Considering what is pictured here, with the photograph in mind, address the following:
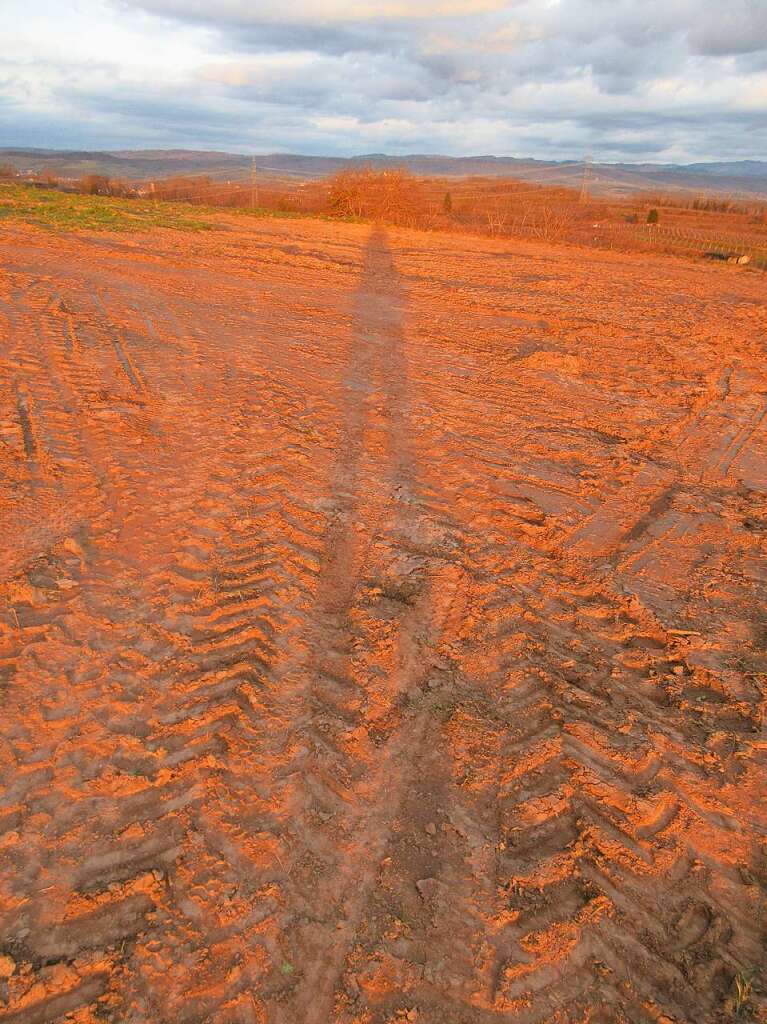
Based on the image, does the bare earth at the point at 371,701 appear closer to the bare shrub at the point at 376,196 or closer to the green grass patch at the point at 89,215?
the green grass patch at the point at 89,215

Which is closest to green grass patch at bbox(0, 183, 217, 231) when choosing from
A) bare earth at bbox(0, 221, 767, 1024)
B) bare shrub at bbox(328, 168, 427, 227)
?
bare shrub at bbox(328, 168, 427, 227)

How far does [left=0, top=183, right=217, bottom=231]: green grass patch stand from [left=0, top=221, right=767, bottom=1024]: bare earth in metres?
11.8

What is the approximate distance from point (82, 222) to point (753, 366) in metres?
16.3

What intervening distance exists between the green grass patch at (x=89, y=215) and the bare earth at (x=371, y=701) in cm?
1184

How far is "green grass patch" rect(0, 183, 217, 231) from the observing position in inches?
645

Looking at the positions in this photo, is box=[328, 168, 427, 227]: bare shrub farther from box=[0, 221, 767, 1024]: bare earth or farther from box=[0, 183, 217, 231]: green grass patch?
box=[0, 221, 767, 1024]: bare earth

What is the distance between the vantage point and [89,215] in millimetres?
18312

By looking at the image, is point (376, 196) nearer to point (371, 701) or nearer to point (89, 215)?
point (89, 215)

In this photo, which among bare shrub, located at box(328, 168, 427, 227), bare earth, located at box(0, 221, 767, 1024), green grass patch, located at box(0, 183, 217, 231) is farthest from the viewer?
bare shrub, located at box(328, 168, 427, 227)

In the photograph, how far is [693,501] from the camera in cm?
521

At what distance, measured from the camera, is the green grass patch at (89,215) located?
16391mm

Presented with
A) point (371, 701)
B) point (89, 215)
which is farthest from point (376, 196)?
point (371, 701)

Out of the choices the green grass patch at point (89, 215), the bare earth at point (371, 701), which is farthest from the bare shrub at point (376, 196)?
the bare earth at point (371, 701)

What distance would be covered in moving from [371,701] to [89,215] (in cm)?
2000
